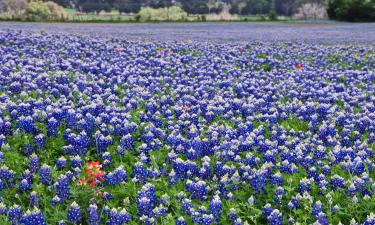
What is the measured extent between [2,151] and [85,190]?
1284 millimetres

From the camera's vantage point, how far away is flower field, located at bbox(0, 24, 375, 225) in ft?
16.2

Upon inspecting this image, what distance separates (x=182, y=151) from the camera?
20.4ft

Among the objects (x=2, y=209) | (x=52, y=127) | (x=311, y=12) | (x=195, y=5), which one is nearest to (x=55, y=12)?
(x=195, y=5)

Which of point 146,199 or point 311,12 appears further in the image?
point 311,12

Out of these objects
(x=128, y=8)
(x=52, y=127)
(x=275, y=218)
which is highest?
(x=52, y=127)

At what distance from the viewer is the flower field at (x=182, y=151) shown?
16.2 ft

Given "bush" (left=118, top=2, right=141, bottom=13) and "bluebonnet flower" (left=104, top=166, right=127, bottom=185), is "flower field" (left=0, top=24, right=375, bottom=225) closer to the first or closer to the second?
"bluebonnet flower" (left=104, top=166, right=127, bottom=185)

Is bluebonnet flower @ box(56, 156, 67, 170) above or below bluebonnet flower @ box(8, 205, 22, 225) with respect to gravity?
above

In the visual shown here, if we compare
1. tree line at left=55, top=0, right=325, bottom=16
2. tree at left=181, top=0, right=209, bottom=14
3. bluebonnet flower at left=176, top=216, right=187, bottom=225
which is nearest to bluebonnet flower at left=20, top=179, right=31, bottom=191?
bluebonnet flower at left=176, top=216, right=187, bottom=225

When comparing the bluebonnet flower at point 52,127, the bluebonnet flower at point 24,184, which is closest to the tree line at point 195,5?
the bluebonnet flower at point 52,127

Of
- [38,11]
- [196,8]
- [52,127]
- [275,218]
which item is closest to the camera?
[275,218]

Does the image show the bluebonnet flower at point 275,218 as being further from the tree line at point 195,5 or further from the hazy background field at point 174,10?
the tree line at point 195,5

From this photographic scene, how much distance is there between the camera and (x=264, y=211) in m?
4.90

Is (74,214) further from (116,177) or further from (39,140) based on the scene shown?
(39,140)
